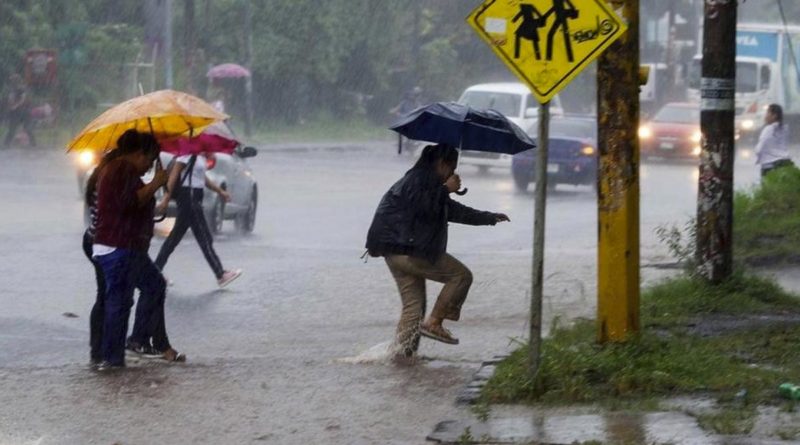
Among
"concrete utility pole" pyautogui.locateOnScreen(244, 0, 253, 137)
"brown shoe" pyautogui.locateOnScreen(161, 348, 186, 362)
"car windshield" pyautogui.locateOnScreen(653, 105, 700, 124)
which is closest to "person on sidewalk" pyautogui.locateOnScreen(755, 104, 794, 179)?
"brown shoe" pyautogui.locateOnScreen(161, 348, 186, 362)

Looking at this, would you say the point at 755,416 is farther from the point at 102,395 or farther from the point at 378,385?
the point at 102,395

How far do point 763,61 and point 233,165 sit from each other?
3538cm

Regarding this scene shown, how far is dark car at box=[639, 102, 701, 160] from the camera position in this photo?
41.0m

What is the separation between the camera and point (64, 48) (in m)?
45.6

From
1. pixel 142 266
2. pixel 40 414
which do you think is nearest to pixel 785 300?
pixel 142 266

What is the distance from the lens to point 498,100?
1433 inches

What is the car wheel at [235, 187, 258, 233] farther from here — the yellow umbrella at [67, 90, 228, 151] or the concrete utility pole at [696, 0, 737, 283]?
the yellow umbrella at [67, 90, 228, 151]

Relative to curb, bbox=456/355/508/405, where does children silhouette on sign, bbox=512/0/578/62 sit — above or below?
above

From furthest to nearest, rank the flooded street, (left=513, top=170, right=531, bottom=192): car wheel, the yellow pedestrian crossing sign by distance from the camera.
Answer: (left=513, top=170, right=531, bottom=192): car wheel < the yellow pedestrian crossing sign < the flooded street

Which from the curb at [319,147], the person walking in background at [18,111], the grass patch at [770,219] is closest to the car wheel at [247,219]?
the grass patch at [770,219]

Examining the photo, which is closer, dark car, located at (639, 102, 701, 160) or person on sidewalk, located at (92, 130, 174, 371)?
person on sidewalk, located at (92, 130, 174, 371)

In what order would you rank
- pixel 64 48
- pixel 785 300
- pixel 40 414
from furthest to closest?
pixel 64 48 < pixel 785 300 < pixel 40 414

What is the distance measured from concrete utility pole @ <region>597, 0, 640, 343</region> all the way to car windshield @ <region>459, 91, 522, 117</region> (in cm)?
2668

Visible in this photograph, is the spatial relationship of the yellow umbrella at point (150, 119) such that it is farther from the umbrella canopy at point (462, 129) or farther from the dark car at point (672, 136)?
the dark car at point (672, 136)
